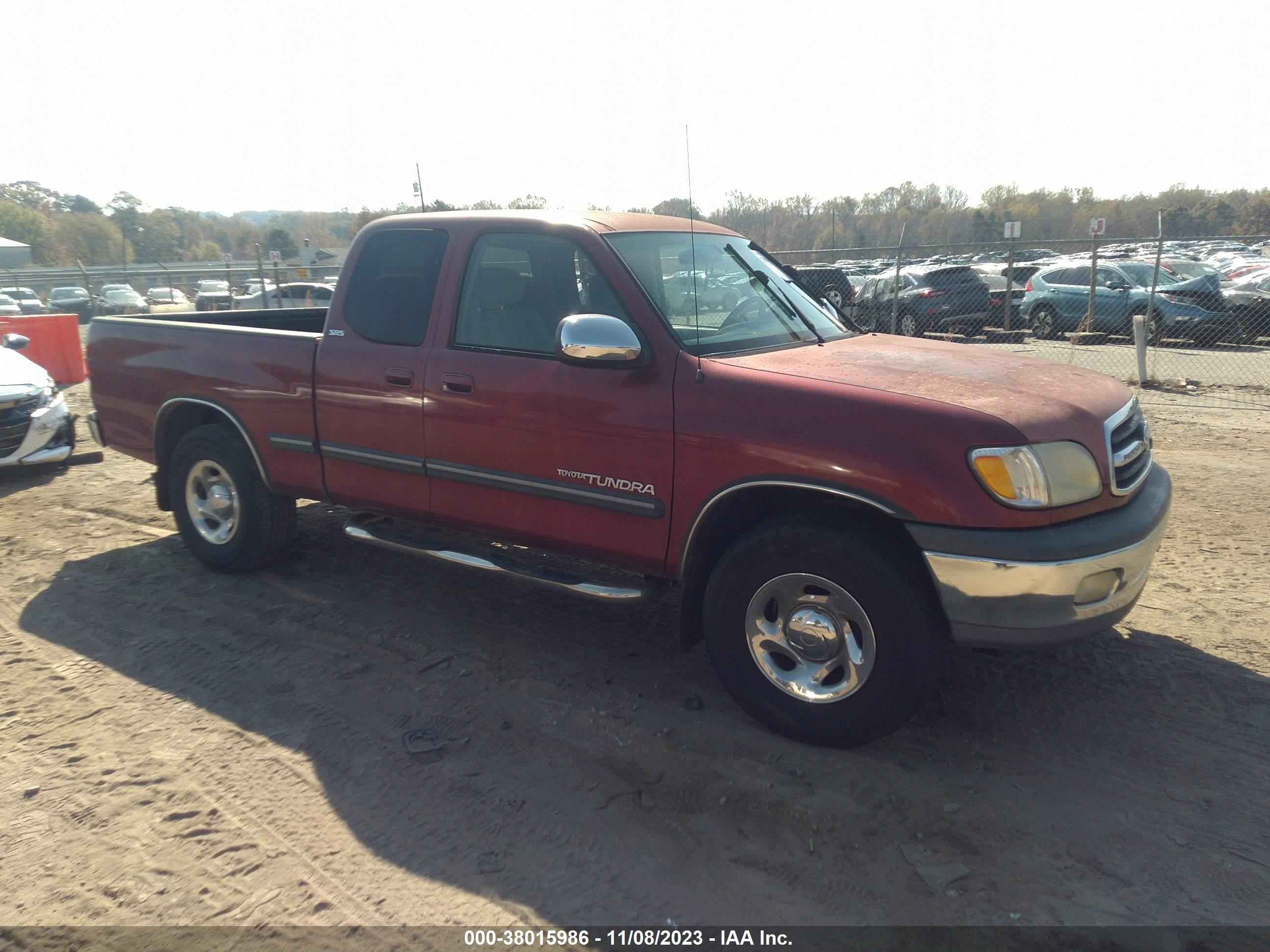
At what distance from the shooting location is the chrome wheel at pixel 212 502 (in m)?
5.35

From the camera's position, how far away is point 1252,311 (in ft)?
55.3

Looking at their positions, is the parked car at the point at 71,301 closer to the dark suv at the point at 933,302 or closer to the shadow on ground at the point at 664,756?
the dark suv at the point at 933,302

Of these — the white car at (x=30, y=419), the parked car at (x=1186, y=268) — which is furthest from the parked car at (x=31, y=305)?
the parked car at (x=1186, y=268)

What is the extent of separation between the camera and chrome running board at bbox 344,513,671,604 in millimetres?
3822

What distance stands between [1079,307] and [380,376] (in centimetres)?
1690

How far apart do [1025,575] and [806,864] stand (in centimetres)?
119

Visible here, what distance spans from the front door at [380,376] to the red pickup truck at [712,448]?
15 mm

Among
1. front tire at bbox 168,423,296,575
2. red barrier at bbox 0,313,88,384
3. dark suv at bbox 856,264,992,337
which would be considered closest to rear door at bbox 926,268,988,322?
dark suv at bbox 856,264,992,337

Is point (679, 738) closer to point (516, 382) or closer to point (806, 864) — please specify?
point (806, 864)

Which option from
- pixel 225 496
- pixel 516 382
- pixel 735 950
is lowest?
pixel 735 950

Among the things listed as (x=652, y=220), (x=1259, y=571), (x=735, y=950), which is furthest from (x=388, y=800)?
(x=1259, y=571)

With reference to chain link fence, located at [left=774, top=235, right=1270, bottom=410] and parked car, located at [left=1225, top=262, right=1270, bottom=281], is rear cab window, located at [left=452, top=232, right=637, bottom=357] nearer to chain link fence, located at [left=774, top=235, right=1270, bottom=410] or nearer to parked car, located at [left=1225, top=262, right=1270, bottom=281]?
chain link fence, located at [left=774, top=235, right=1270, bottom=410]

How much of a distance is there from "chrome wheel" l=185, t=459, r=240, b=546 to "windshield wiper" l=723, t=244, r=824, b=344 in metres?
3.15

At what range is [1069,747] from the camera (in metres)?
3.47
